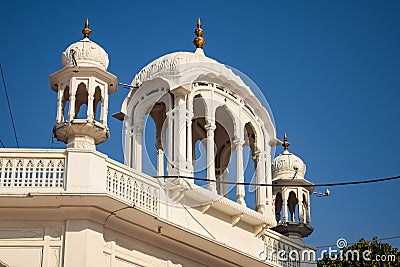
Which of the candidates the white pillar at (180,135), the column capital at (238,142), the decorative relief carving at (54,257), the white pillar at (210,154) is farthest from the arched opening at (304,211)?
the decorative relief carving at (54,257)

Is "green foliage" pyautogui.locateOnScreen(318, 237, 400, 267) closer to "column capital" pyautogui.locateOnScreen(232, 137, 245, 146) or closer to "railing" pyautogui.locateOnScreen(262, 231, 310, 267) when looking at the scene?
"railing" pyautogui.locateOnScreen(262, 231, 310, 267)

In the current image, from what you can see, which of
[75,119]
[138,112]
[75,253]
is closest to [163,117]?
[138,112]

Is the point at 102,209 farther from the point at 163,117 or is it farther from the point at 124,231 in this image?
the point at 163,117

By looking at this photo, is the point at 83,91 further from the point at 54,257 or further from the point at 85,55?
the point at 54,257

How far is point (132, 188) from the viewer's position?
1658 centimetres

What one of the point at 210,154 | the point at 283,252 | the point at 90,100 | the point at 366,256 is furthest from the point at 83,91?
the point at 366,256

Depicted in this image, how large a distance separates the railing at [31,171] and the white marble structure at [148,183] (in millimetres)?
18

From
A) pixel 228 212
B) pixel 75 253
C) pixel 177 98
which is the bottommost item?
pixel 75 253

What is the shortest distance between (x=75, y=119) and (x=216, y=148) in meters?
5.67

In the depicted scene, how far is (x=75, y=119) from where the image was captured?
55.1 feet

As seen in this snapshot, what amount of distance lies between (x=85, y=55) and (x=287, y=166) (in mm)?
7486

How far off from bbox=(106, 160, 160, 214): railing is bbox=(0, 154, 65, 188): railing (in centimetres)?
92

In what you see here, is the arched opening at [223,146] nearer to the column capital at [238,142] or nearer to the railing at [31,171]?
the column capital at [238,142]

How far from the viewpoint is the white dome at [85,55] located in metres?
17.1
